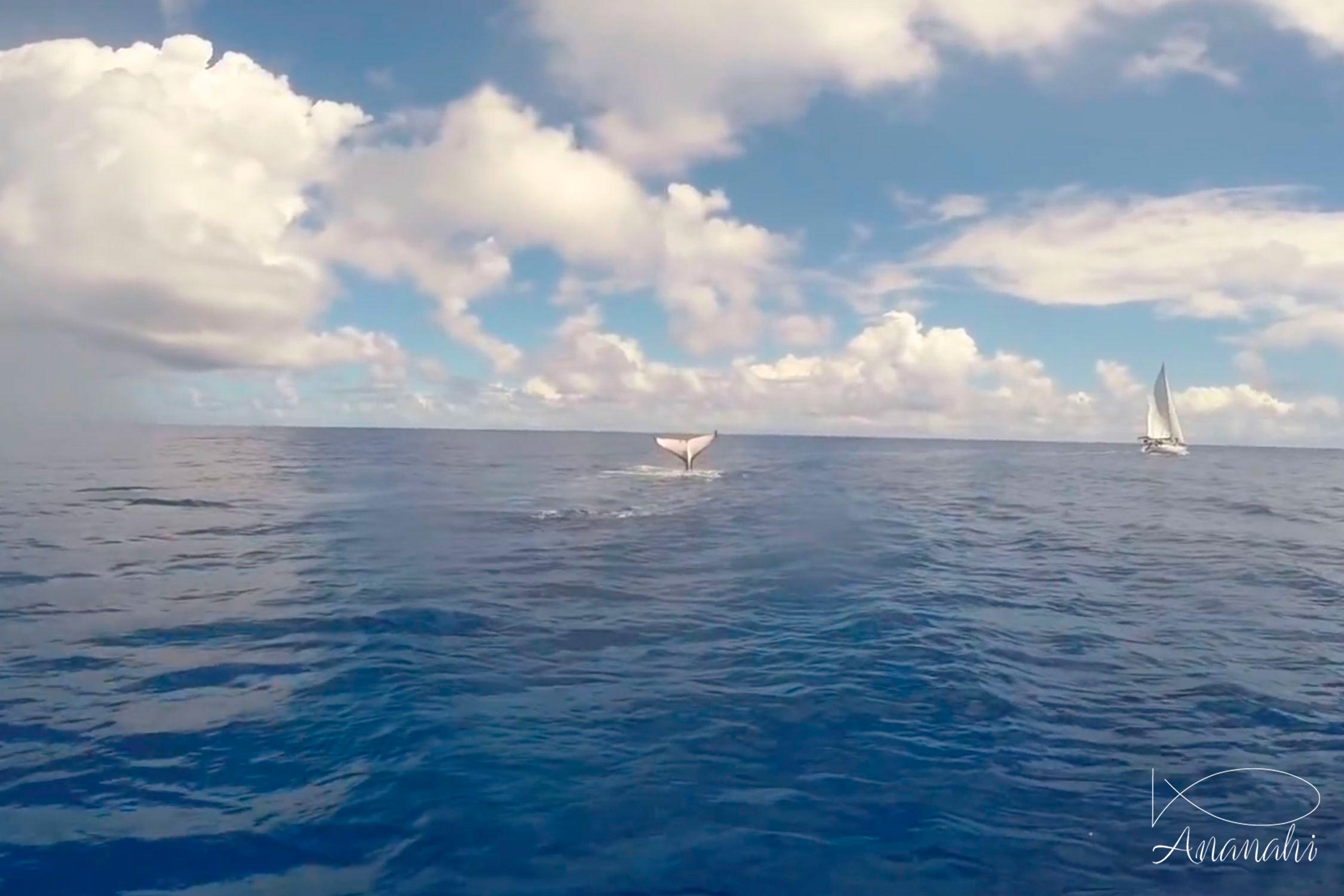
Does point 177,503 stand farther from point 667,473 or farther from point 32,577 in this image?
point 667,473

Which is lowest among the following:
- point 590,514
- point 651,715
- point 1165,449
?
point 651,715

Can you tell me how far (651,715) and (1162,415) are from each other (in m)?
140

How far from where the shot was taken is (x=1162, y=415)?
12506 centimetres

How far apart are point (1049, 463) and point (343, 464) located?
109 m

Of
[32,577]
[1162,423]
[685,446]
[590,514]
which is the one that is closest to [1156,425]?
[1162,423]

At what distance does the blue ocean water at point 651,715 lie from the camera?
934cm

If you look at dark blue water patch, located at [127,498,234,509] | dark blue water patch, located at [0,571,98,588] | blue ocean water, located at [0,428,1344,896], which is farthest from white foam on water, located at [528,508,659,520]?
dark blue water patch, located at [0,571,98,588]

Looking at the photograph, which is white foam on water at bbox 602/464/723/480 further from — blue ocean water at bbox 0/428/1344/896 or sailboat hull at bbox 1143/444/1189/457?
sailboat hull at bbox 1143/444/1189/457

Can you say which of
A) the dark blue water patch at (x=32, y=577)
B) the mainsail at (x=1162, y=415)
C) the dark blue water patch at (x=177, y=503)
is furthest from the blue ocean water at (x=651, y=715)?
the mainsail at (x=1162, y=415)

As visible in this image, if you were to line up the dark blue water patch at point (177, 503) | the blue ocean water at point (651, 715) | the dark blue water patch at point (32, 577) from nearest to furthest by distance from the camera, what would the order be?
the blue ocean water at point (651, 715) → the dark blue water patch at point (32, 577) → the dark blue water patch at point (177, 503)

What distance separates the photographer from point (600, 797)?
35.0ft

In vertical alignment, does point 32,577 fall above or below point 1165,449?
below

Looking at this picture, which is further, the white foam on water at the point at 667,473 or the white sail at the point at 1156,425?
the white sail at the point at 1156,425

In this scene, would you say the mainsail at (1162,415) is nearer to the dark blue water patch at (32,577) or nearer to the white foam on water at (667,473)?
the white foam on water at (667,473)
